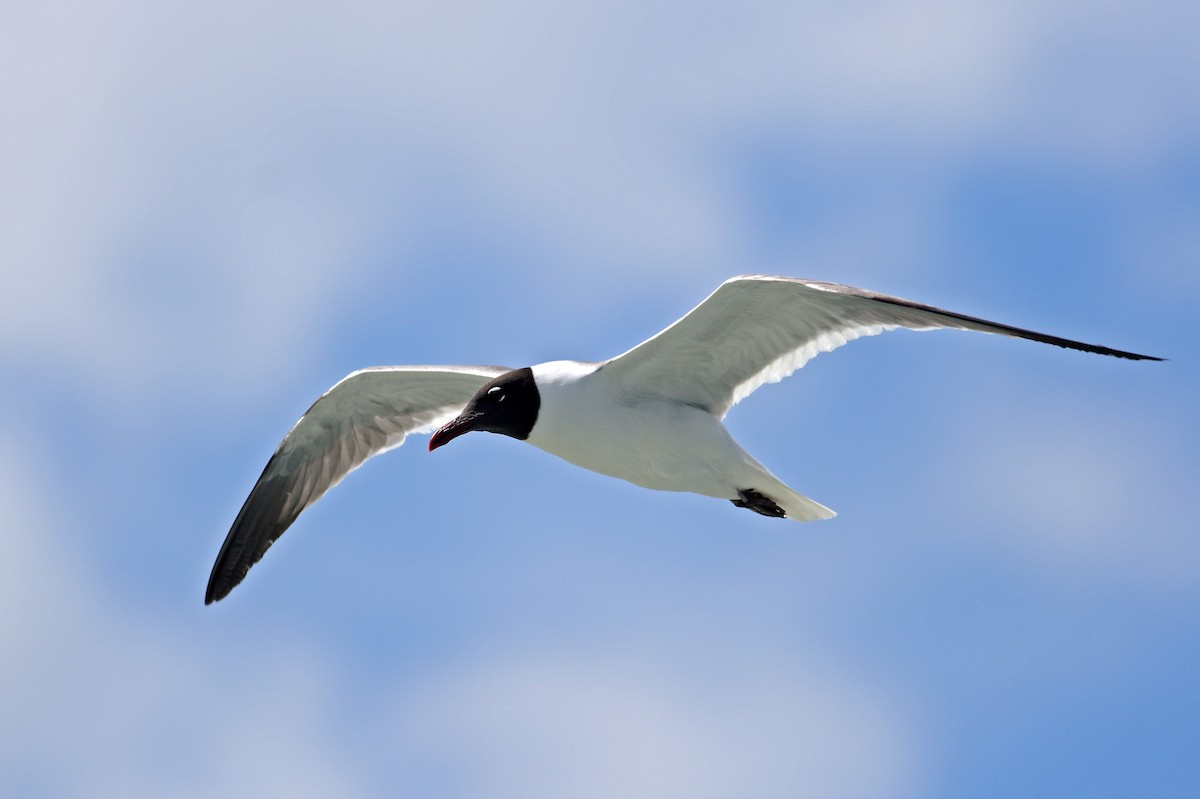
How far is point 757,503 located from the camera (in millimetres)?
11062

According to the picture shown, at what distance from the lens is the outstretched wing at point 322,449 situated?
500 inches

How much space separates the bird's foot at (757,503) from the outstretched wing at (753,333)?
2.11ft

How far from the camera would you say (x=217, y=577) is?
12.7 meters

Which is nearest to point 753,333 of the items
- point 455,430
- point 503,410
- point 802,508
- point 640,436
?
point 640,436

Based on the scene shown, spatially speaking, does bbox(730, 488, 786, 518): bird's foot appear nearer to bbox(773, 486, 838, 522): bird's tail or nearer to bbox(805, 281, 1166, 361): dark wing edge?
bbox(773, 486, 838, 522): bird's tail

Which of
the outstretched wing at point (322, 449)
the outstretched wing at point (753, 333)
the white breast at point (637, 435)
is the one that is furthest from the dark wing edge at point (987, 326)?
the outstretched wing at point (322, 449)

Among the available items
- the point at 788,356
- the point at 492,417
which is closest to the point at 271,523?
the point at 492,417

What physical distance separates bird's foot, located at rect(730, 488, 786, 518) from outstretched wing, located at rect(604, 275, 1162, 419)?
2.11 feet

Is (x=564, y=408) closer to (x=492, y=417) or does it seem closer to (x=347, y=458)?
(x=492, y=417)

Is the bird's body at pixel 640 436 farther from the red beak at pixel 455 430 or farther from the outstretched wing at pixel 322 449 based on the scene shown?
the outstretched wing at pixel 322 449

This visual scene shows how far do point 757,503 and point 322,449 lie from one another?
426 centimetres

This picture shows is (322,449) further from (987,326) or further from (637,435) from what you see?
(987,326)

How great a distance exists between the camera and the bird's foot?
10.9m

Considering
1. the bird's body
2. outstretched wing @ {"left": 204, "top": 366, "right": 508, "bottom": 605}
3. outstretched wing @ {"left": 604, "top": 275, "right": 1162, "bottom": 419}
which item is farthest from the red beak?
outstretched wing @ {"left": 204, "top": 366, "right": 508, "bottom": 605}
